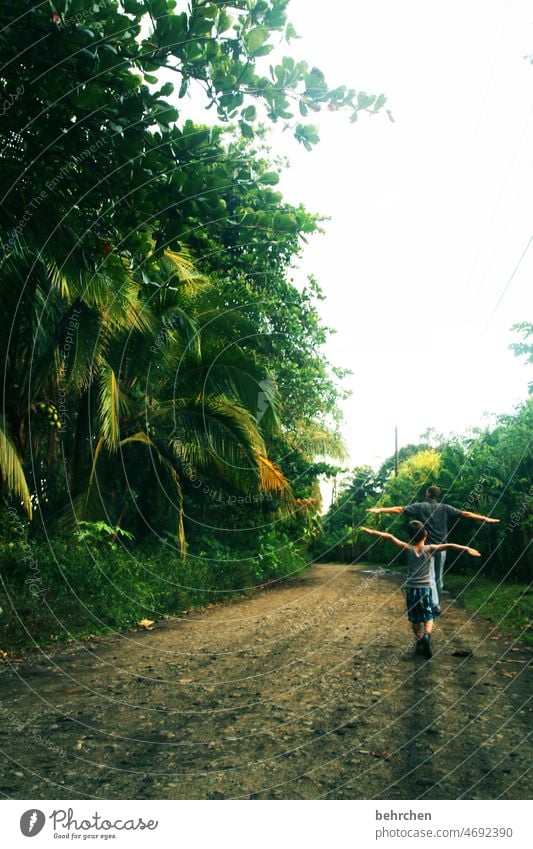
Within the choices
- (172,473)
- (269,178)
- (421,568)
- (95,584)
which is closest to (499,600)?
(421,568)

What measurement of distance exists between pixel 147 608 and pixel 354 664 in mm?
4835

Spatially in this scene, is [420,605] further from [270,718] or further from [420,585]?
[270,718]

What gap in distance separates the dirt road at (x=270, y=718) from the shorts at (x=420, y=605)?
0.47m

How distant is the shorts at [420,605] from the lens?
7703 millimetres

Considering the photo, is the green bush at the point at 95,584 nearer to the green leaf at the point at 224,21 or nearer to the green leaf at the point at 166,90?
the green leaf at the point at 166,90

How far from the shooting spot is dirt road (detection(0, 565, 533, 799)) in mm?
3748

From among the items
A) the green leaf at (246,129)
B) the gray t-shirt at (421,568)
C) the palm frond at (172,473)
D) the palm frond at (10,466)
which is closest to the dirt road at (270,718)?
the gray t-shirt at (421,568)

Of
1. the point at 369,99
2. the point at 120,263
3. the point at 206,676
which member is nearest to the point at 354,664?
the point at 206,676

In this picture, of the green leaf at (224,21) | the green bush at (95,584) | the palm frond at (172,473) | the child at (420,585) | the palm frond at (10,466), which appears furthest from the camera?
the palm frond at (172,473)

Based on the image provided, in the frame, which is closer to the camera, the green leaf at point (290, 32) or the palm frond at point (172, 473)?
the green leaf at point (290, 32)

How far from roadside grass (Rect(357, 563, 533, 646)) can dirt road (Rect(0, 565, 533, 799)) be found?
1.29 ft

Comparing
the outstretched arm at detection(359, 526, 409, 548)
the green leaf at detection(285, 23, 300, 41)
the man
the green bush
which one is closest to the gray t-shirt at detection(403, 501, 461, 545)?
the man

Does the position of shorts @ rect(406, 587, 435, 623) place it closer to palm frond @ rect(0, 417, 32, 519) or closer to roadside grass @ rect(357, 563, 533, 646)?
roadside grass @ rect(357, 563, 533, 646)

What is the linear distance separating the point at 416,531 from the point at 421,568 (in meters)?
0.41
